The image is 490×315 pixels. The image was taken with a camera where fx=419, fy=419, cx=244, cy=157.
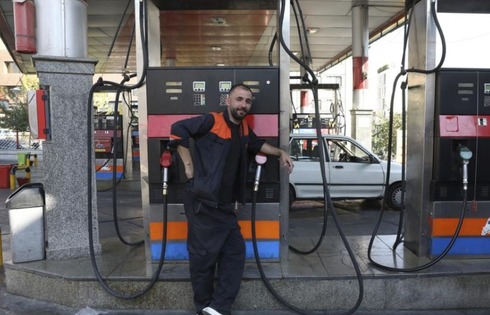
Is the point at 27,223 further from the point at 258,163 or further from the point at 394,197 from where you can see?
the point at 394,197

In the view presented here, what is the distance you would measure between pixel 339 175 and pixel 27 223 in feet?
19.5

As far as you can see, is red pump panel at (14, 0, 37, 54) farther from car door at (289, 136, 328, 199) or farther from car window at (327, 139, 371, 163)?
car window at (327, 139, 371, 163)

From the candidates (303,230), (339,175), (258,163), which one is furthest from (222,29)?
(258,163)

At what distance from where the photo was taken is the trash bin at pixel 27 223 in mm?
4473

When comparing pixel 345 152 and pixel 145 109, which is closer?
pixel 145 109

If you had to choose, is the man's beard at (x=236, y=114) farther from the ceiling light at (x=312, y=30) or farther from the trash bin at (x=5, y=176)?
the ceiling light at (x=312, y=30)

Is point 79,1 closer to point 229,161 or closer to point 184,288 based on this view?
point 229,161

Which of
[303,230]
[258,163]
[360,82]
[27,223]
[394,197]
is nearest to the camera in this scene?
[258,163]

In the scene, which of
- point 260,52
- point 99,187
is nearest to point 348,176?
point 99,187

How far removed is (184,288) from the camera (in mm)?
4059

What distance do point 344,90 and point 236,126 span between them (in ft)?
130

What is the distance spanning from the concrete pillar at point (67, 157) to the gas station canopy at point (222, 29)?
4125 mm

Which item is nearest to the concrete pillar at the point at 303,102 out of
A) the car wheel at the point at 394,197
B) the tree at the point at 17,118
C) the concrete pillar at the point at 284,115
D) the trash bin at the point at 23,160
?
the car wheel at the point at 394,197

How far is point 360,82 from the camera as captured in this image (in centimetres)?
1398
